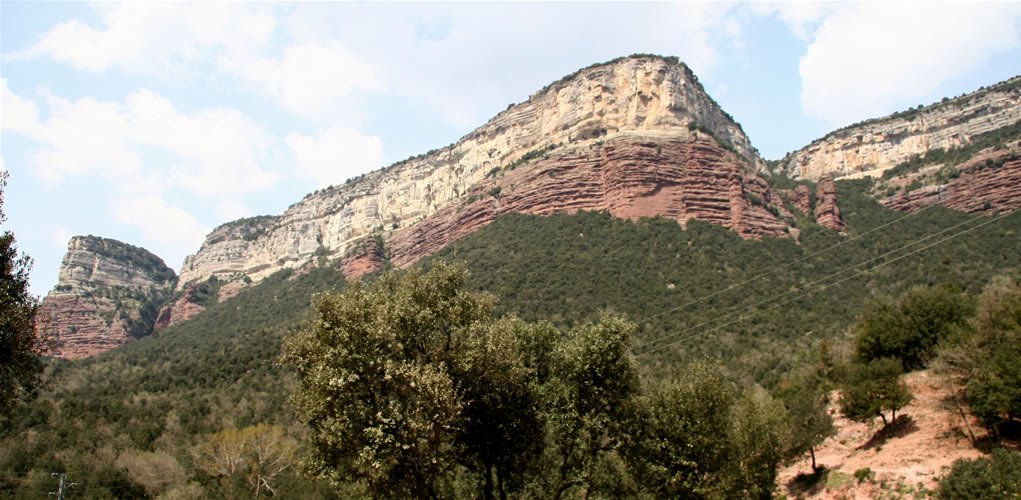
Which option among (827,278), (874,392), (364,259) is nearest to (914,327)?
(874,392)

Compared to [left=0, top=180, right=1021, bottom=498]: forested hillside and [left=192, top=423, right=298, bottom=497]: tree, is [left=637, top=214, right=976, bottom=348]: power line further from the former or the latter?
[left=192, top=423, right=298, bottom=497]: tree

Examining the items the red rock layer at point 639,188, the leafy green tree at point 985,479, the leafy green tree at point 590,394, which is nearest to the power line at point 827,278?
the red rock layer at point 639,188

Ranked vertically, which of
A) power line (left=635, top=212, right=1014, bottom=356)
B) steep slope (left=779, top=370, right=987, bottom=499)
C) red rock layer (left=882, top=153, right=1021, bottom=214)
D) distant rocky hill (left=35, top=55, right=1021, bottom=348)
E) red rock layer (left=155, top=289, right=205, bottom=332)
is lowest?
steep slope (left=779, top=370, right=987, bottom=499)

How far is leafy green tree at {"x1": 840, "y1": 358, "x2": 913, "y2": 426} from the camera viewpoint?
35.8 meters

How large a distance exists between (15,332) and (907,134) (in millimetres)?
161013

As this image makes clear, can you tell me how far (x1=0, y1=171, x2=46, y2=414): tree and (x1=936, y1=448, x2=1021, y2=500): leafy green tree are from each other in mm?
33718

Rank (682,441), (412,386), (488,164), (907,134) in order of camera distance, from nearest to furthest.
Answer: (412,386)
(682,441)
(907,134)
(488,164)

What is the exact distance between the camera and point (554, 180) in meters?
103

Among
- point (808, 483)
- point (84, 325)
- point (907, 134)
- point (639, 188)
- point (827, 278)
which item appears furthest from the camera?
point (907, 134)

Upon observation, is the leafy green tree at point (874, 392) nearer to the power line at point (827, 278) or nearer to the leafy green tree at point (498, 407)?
the power line at point (827, 278)

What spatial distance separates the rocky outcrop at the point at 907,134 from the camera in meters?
122

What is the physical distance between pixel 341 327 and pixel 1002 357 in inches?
1246

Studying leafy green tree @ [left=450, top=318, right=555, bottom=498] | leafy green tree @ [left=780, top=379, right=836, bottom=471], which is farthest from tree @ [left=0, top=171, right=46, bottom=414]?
leafy green tree @ [left=780, top=379, right=836, bottom=471]

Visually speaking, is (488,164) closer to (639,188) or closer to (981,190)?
(639,188)
